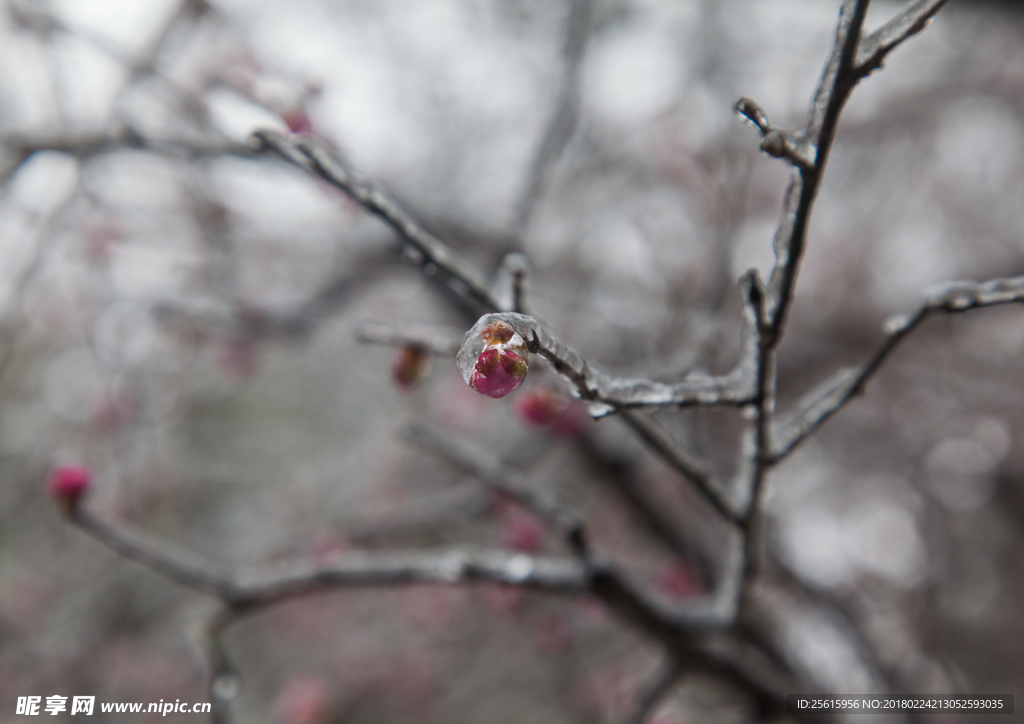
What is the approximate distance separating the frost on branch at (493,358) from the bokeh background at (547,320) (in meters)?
0.90

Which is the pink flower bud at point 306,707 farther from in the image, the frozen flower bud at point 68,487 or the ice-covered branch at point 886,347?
the ice-covered branch at point 886,347

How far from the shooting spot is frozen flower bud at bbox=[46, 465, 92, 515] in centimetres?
107

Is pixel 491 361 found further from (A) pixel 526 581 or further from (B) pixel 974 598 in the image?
(B) pixel 974 598

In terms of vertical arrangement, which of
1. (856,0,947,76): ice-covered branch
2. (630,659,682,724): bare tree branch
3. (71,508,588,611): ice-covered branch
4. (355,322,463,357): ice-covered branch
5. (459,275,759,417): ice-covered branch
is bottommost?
(630,659,682,724): bare tree branch

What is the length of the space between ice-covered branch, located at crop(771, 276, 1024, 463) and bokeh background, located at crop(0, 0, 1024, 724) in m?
0.52

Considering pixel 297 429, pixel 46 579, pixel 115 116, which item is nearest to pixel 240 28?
pixel 115 116

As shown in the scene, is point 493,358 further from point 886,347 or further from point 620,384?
point 886,347

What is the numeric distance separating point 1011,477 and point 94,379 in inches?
177

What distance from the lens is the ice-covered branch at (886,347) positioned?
0.61 m

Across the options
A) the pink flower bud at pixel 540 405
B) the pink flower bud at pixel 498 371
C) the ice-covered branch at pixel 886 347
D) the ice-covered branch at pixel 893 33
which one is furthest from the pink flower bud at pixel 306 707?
the ice-covered branch at pixel 893 33

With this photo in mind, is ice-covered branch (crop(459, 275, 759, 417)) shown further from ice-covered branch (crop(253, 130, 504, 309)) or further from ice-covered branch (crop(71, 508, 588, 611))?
A: ice-covered branch (crop(71, 508, 588, 611))

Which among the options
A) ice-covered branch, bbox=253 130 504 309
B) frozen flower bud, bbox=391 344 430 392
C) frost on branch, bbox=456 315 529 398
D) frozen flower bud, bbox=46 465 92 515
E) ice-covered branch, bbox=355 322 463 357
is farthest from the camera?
frozen flower bud, bbox=46 465 92 515

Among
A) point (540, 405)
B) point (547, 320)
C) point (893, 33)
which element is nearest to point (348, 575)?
point (540, 405)

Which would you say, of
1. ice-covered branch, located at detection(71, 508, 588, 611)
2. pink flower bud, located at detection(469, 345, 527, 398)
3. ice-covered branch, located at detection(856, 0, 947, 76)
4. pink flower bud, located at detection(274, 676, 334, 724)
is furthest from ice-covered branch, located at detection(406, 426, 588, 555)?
pink flower bud, located at detection(274, 676, 334, 724)
